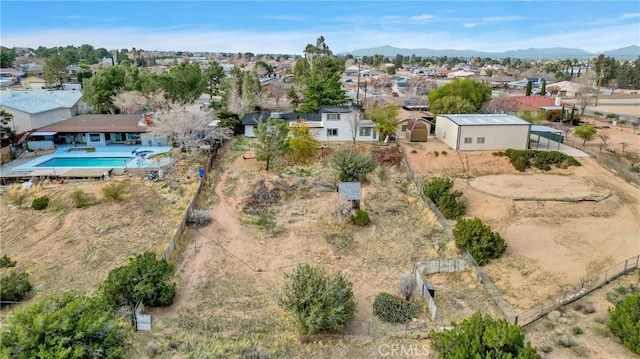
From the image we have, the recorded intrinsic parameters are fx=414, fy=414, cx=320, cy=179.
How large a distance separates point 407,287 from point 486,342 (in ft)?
18.1

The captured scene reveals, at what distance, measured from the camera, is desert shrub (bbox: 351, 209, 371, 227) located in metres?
22.4

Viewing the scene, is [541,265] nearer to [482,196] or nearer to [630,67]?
Result: [482,196]

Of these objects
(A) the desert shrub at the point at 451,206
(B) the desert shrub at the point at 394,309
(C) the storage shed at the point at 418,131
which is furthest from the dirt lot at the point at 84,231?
(C) the storage shed at the point at 418,131

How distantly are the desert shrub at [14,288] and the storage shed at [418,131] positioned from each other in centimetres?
2865

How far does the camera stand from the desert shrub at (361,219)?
22397 mm

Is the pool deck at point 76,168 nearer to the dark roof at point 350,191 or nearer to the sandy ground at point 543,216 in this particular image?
the dark roof at point 350,191

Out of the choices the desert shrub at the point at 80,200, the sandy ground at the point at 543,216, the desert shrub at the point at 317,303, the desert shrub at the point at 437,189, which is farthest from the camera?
the desert shrub at the point at 437,189

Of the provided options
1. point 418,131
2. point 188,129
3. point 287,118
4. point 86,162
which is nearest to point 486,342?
point 418,131

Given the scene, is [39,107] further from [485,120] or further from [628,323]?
[628,323]

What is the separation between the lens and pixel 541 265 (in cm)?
1797

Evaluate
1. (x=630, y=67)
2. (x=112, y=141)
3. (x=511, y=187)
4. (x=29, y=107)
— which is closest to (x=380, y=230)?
(x=511, y=187)

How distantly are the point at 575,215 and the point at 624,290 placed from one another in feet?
27.2

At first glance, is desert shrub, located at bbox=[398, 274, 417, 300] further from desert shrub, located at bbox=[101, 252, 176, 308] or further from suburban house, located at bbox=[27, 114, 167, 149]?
suburban house, located at bbox=[27, 114, 167, 149]

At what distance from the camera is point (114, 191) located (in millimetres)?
23891
